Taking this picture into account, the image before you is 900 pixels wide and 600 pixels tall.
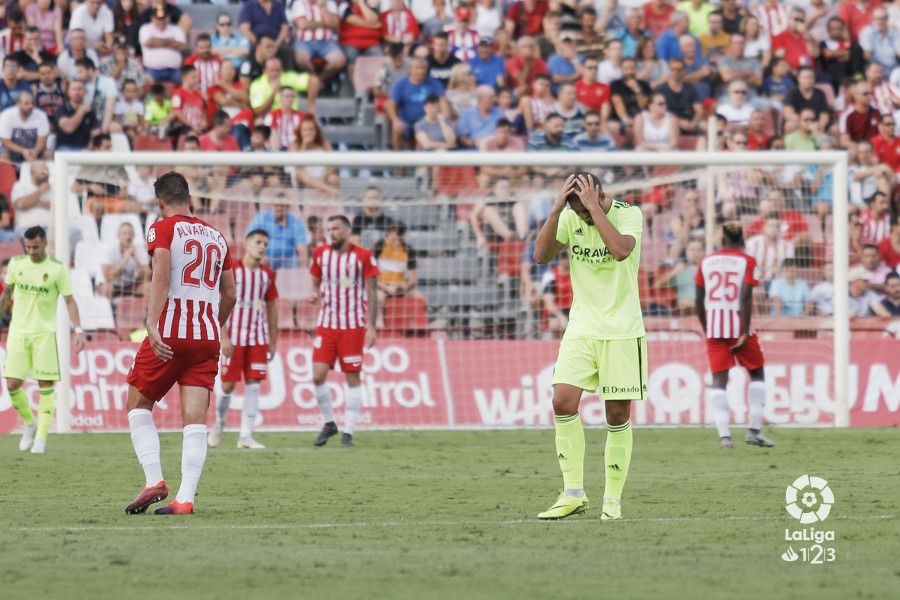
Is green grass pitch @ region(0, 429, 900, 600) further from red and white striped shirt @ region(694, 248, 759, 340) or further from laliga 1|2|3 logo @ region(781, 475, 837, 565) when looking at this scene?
red and white striped shirt @ region(694, 248, 759, 340)

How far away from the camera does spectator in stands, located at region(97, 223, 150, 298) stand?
62.8ft

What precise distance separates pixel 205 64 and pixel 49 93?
2.52 m

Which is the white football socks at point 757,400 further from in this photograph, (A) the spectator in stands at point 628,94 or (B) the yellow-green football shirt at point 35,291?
(A) the spectator in stands at point 628,94

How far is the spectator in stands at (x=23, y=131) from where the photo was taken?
71.0 feet

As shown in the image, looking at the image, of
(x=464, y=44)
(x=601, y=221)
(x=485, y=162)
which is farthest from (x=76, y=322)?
(x=464, y=44)

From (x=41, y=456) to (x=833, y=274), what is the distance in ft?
33.6

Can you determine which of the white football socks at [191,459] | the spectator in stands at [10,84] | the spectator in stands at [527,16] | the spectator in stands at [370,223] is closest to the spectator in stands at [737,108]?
the spectator in stands at [527,16]

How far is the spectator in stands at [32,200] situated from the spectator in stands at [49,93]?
2.45 metres

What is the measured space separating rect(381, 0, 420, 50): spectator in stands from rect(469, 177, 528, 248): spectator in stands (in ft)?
15.5

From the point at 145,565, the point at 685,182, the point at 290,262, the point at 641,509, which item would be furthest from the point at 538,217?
the point at 145,565

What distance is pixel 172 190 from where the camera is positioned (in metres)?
9.86

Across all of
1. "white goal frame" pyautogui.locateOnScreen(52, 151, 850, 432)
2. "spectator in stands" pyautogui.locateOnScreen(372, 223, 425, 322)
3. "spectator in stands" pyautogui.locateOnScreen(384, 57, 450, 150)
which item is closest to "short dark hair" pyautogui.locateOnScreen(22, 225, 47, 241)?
"white goal frame" pyautogui.locateOnScreen(52, 151, 850, 432)

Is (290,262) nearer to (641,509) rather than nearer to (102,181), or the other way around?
(102,181)

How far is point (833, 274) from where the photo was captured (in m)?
19.4
